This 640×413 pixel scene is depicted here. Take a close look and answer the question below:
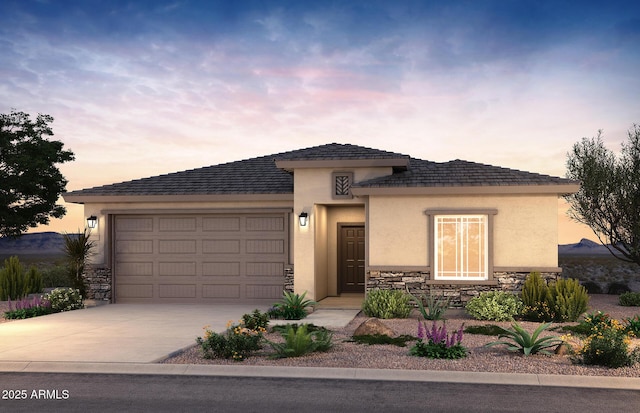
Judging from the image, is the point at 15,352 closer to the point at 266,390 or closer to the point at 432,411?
the point at 266,390

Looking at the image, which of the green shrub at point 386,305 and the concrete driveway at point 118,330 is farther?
the green shrub at point 386,305

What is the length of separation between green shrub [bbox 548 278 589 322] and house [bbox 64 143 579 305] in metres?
1.09

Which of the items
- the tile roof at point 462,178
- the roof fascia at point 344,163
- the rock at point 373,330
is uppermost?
the roof fascia at point 344,163

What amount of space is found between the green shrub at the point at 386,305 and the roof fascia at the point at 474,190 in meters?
2.61

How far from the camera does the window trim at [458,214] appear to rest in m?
16.3

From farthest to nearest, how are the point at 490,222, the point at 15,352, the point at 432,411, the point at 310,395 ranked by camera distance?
the point at 490,222 → the point at 15,352 → the point at 310,395 → the point at 432,411

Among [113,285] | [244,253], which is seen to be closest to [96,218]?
[113,285]

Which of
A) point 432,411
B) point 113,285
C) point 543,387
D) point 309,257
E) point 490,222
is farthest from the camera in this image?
point 113,285

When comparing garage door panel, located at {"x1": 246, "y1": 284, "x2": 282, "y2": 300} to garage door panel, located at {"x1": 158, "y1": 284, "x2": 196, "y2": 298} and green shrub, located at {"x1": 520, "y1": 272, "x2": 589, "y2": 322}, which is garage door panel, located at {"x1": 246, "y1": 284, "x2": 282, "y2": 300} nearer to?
garage door panel, located at {"x1": 158, "y1": 284, "x2": 196, "y2": 298}

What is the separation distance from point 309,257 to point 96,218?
6.91m

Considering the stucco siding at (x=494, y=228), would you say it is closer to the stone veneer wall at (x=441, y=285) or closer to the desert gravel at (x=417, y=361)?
the stone veneer wall at (x=441, y=285)

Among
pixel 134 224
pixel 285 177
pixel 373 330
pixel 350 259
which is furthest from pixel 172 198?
pixel 373 330

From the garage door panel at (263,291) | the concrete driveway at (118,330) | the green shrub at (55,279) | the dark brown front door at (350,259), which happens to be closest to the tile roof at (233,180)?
Answer: the dark brown front door at (350,259)

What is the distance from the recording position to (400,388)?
8523 mm
